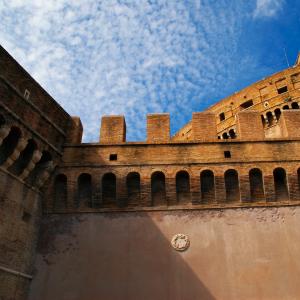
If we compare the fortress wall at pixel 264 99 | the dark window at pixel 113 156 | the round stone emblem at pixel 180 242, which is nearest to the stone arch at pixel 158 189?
the round stone emblem at pixel 180 242

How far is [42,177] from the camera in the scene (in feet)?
30.9

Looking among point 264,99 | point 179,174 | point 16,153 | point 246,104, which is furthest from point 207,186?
point 246,104

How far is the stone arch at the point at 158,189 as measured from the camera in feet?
31.8

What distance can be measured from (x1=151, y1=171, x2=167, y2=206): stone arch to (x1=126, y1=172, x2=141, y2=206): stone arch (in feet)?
1.16

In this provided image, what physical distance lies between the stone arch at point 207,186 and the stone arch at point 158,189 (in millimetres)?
955

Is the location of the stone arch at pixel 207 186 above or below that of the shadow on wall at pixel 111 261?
above

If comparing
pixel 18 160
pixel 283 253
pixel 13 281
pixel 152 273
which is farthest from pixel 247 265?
pixel 18 160

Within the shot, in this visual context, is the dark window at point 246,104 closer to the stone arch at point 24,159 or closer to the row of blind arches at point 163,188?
the row of blind arches at point 163,188

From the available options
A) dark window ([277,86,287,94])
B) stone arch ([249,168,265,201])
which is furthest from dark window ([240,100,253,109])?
stone arch ([249,168,265,201])

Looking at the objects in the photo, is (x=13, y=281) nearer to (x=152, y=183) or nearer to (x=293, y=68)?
(x=152, y=183)

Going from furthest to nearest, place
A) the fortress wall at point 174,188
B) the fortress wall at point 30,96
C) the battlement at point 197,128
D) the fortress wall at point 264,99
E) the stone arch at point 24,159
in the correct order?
the fortress wall at point 264,99
the battlement at point 197,128
the fortress wall at point 174,188
the stone arch at point 24,159
the fortress wall at point 30,96

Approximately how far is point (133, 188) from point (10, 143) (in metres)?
3.15

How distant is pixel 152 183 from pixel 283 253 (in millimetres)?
3487

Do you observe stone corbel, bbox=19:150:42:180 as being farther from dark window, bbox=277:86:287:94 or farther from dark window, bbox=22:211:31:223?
dark window, bbox=277:86:287:94
